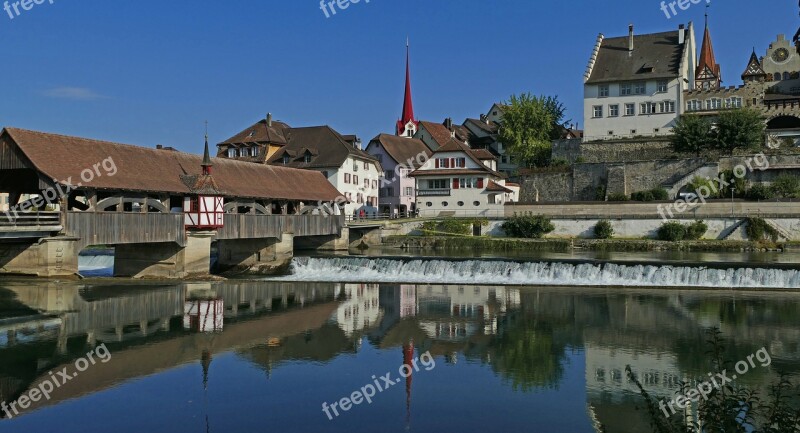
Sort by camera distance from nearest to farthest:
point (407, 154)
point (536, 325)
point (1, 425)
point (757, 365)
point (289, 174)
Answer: point (1, 425) → point (757, 365) → point (536, 325) → point (289, 174) → point (407, 154)

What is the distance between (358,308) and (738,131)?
4145cm

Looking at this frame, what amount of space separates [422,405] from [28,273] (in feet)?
57.9

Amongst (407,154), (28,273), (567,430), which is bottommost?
(567,430)

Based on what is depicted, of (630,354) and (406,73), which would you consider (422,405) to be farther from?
(406,73)

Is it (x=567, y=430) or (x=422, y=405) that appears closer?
(x=567, y=430)

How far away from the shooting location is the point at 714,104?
6034 centimetres

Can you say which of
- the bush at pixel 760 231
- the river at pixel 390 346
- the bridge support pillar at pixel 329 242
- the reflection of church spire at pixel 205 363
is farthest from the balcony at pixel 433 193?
the reflection of church spire at pixel 205 363

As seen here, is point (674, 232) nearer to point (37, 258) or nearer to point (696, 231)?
point (696, 231)

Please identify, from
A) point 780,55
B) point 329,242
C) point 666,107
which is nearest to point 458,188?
point 329,242

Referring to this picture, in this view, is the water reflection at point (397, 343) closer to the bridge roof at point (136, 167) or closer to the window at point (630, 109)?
the bridge roof at point (136, 167)

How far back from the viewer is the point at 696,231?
1829 inches

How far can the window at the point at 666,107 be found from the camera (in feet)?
197

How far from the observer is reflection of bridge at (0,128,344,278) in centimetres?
2459

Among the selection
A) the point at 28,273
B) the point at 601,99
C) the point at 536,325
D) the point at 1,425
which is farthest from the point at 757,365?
the point at 601,99
